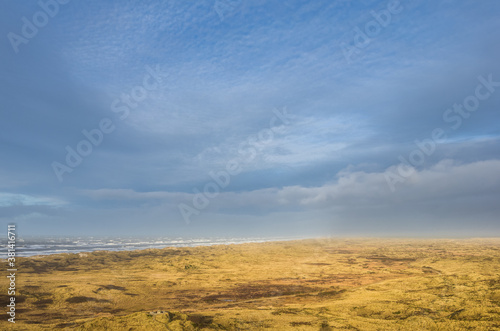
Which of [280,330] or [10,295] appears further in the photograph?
[10,295]

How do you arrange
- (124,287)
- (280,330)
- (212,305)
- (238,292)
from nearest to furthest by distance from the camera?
(280,330) < (212,305) < (238,292) < (124,287)

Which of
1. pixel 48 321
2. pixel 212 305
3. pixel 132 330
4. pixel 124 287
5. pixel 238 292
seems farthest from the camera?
pixel 124 287

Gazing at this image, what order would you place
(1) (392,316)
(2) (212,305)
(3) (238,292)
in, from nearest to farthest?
(1) (392,316)
(2) (212,305)
(3) (238,292)

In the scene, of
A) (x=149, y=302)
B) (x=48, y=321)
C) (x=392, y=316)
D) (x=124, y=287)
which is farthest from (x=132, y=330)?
(x=124, y=287)

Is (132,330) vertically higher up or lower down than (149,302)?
higher up

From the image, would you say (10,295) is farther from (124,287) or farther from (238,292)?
(238,292)

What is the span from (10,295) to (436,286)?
37.5m

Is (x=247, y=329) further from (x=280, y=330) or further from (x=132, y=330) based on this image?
(x=132, y=330)

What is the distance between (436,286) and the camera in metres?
23.1

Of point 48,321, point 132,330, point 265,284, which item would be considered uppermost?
point 132,330

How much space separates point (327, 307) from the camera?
19.3 metres

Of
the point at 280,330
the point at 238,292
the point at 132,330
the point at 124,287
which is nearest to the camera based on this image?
the point at 132,330

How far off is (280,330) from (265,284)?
730 inches

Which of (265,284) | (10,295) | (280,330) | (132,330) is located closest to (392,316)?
(280,330)
